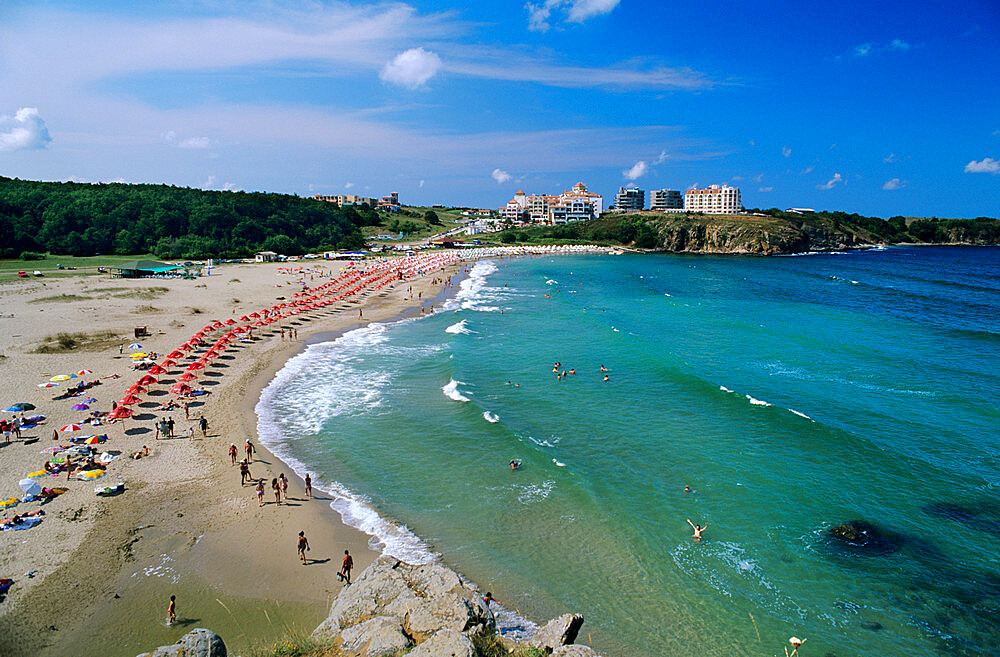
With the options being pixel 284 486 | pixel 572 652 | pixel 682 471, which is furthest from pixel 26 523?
pixel 682 471

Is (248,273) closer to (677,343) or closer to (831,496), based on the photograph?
(677,343)

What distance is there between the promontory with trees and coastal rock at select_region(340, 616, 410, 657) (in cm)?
8798

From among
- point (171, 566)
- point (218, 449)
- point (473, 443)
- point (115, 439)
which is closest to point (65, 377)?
point (115, 439)

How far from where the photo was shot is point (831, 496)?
58.7 feet

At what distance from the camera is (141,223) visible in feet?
282

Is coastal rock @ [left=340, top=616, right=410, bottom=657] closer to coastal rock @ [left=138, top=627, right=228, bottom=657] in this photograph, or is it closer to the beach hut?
coastal rock @ [left=138, top=627, right=228, bottom=657]

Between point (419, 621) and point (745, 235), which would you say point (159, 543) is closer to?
point (419, 621)

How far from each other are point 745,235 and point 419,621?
13557 centimetres

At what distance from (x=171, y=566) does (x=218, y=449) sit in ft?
23.4

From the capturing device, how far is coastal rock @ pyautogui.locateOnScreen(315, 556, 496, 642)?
9148mm

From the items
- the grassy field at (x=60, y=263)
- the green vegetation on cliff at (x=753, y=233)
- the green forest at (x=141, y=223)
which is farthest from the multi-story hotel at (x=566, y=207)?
the grassy field at (x=60, y=263)

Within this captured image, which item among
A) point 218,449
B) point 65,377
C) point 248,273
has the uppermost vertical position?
point 248,273

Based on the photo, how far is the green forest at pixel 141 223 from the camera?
7900cm

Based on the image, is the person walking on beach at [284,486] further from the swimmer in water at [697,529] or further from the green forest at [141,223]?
the green forest at [141,223]
